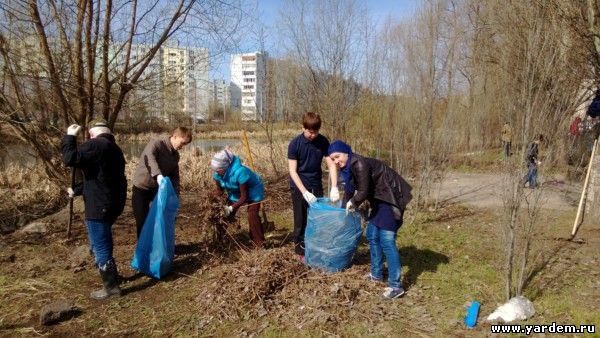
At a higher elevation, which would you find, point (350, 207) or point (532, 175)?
point (532, 175)

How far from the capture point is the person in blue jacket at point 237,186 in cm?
390

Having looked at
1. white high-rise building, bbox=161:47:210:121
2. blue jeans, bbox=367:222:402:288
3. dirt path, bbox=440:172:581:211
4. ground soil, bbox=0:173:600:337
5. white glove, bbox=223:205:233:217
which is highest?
white high-rise building, bbox=161:47:210:121

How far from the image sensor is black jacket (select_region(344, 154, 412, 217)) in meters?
3.11

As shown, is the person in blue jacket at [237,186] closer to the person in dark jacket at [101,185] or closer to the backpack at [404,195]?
the person in dark jacket at [101,185]

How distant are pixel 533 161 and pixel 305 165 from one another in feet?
5.97

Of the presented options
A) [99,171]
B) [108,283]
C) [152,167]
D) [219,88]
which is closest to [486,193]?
[152,167]

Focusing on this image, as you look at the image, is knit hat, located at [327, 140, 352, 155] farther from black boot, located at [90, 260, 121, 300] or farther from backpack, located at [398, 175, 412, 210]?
black boot, located at [90, 260, 121, 300]

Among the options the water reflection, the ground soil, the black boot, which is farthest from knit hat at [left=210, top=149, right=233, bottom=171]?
the water reflection

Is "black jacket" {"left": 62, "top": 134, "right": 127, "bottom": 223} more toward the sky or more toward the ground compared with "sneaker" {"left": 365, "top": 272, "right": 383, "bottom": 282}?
more toward the sky

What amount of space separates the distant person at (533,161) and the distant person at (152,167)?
2.90 meters

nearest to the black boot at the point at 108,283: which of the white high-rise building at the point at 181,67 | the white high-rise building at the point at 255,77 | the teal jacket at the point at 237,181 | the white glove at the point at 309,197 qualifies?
the teal jacket at the point at 237,181

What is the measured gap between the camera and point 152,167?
3898mm

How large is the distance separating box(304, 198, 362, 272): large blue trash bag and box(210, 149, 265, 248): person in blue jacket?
0.67 m

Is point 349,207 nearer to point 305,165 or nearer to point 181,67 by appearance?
point 305,165
